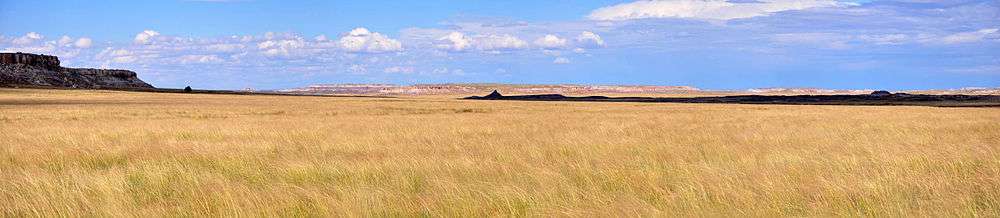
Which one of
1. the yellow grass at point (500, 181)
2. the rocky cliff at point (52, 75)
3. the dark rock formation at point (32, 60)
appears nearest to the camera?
the yellow grass at point (500, 181)

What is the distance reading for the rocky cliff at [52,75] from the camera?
14338cm

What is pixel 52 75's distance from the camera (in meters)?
153

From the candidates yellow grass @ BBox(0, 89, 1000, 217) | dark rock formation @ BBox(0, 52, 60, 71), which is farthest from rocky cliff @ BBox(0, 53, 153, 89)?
yellow grass @ BBox(0, 89, 1000, 217)

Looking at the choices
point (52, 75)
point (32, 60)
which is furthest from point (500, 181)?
point (32, 60)

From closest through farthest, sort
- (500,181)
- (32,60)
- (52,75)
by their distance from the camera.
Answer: (500,181) → (52,75) → (32,60)

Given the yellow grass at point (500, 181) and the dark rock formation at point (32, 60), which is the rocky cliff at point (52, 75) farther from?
the yellow grass at point (500, 181)

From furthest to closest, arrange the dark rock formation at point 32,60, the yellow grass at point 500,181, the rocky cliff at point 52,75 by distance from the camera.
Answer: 1. the dark rock formation at point 32,60
2. the rocky cliff at point 52,75
3. the yellow grass at point 500,181

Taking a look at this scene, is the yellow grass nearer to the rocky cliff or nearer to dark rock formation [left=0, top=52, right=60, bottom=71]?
the rocky cliff

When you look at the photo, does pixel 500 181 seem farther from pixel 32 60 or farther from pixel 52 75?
Answer: pixel 32 60

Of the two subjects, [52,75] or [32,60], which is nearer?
[52,75]

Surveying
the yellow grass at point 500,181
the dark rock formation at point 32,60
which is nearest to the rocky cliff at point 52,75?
the dark rock formation at point 32,60

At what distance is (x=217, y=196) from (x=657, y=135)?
11.9 metres

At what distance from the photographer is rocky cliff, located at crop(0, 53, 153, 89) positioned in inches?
5645

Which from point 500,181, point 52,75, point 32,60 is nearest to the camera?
point 500,181
